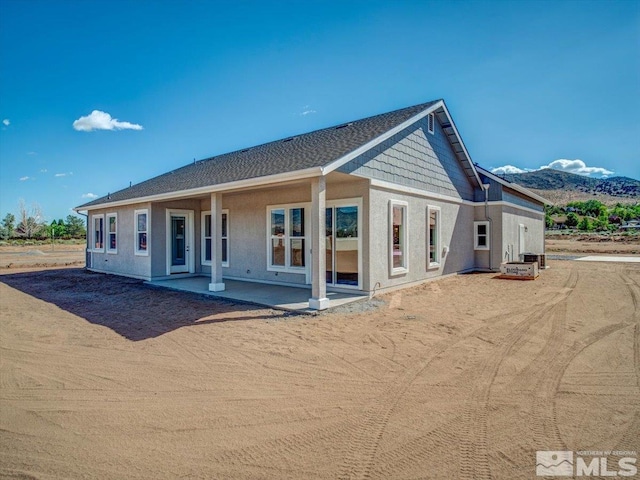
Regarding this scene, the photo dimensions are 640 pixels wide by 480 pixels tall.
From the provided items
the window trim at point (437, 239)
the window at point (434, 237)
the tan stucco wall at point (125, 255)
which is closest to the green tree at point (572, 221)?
the window trim at point (437, 239)

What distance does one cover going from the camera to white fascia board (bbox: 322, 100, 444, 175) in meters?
7.50

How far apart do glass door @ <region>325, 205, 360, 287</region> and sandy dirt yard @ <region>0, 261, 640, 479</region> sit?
86.4 inches

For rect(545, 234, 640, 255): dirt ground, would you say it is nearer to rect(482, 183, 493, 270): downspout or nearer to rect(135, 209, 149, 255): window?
rect(482, 183, 493, 270): downspout

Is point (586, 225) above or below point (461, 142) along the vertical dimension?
below

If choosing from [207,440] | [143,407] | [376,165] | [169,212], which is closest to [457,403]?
[207,440]

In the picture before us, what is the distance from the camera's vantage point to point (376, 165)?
9258 mm

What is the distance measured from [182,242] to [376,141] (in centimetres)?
893

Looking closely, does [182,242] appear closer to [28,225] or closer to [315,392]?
[315,392]

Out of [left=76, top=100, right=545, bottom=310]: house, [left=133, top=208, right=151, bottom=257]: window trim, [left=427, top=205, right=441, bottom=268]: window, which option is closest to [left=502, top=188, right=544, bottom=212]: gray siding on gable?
[left=76, top=100, right=545, bottom=310]: house

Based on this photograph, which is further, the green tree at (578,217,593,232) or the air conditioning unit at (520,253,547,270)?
the green tree at (578,217,593,232)

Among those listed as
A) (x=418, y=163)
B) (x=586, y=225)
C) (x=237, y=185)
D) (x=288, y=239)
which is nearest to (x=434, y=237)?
(x=418, y=163)

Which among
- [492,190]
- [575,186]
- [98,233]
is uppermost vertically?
[575,186]

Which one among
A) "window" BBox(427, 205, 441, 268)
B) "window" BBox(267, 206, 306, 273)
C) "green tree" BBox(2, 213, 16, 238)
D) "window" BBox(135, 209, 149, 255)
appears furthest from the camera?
"green tree" BBox(2, 213, 16, 238)

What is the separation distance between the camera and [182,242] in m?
13.8
